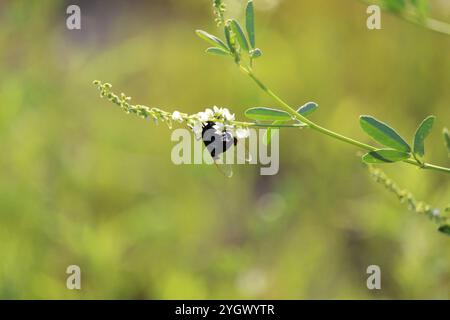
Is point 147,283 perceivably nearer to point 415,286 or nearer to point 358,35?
point 415,286

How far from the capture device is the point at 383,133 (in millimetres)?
751

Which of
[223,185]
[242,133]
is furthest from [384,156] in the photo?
[223,185]

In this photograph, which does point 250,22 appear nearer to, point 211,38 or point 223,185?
point 211,38

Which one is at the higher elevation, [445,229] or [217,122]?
[217,122]

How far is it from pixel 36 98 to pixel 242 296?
24.8 inches

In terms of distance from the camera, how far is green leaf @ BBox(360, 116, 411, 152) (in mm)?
746

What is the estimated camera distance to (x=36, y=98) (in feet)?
5.30

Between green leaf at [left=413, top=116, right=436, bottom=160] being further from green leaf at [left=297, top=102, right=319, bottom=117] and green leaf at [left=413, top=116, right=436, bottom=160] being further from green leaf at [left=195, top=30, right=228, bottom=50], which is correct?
green leaf at [left=195, top=30, right=228, bottom=50]

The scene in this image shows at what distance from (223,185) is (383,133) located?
1189mm

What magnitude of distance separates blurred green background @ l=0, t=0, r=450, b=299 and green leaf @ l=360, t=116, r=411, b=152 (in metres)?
0.71

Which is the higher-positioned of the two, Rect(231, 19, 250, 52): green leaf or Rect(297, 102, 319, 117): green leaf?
Rect(231, 19, 250, 52): green leaf

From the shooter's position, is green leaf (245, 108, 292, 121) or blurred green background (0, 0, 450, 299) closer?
green leaf (245, 108, 292, 121)

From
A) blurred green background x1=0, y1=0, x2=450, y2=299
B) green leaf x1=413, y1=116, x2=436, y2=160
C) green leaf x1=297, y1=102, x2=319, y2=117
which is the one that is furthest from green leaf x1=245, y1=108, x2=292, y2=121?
blurred green background x1=0, y1=0, x2=450, y2=299

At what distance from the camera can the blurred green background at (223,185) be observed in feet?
5.15
